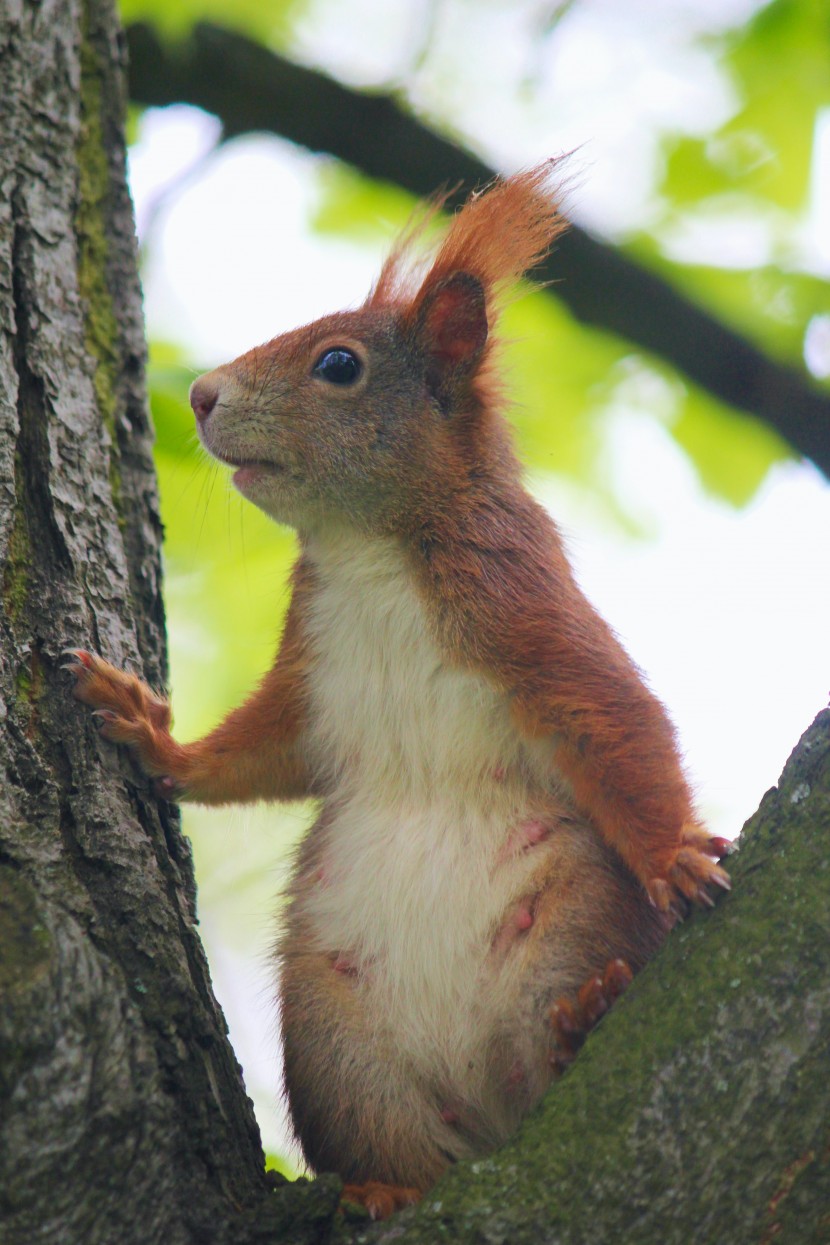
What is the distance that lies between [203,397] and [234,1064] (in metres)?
2.06

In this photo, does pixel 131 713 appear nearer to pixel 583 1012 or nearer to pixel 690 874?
pixel 583 1012

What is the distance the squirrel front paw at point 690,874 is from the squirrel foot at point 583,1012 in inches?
8.8

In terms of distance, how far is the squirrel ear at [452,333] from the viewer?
13.0 feet

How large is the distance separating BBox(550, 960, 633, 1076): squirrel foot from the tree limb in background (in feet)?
9.28

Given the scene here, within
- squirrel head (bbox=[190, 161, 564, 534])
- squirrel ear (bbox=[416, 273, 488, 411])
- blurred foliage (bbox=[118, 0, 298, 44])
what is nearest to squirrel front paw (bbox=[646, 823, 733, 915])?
Answer: squirrel head (bbox=[190, 161, 564, 534])

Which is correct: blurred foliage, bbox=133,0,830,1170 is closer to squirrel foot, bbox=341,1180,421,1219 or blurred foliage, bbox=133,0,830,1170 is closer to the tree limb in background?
the tree limb in background

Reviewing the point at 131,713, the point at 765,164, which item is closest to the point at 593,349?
the point at 765,164

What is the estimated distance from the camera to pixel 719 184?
5.79 meters

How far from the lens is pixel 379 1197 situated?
269cm

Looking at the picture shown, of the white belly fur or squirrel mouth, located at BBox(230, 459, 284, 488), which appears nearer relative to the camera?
the white belly fur

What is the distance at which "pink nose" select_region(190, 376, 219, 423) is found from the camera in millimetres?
3932

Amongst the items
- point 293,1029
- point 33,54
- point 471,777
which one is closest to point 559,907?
point 471,777

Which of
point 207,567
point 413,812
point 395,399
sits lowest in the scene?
point 413,812

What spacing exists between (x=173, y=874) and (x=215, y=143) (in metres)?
3.42
